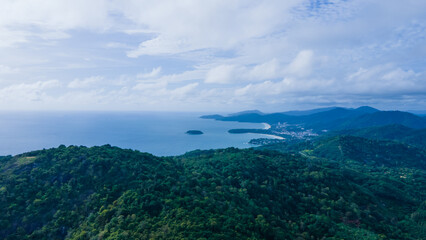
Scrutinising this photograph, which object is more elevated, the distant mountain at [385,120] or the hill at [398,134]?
the distant mountain at [385,120]

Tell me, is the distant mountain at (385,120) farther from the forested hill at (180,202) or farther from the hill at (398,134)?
the forested hill at (180,202)

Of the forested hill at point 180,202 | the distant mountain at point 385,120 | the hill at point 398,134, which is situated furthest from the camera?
the distant mountain at point 385,120

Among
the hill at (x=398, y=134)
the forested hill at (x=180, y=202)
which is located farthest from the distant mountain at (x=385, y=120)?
the forested hill at (x=180, y=202)

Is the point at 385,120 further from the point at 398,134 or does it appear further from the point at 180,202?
the point at 180,202

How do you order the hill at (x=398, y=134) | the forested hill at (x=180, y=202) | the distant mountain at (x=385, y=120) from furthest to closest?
1. the distant mountain at (x=385, y=120)
2. the hill at (x=398, y=134)
3. the forested hill at (x=180, y=202)

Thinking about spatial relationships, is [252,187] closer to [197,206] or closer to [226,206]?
[226,206]

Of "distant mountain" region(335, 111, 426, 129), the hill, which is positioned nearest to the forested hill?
the hill

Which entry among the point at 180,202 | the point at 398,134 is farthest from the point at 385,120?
the point at 180,202

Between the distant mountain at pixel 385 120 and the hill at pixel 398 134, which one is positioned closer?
the hill at pixel 398 134
